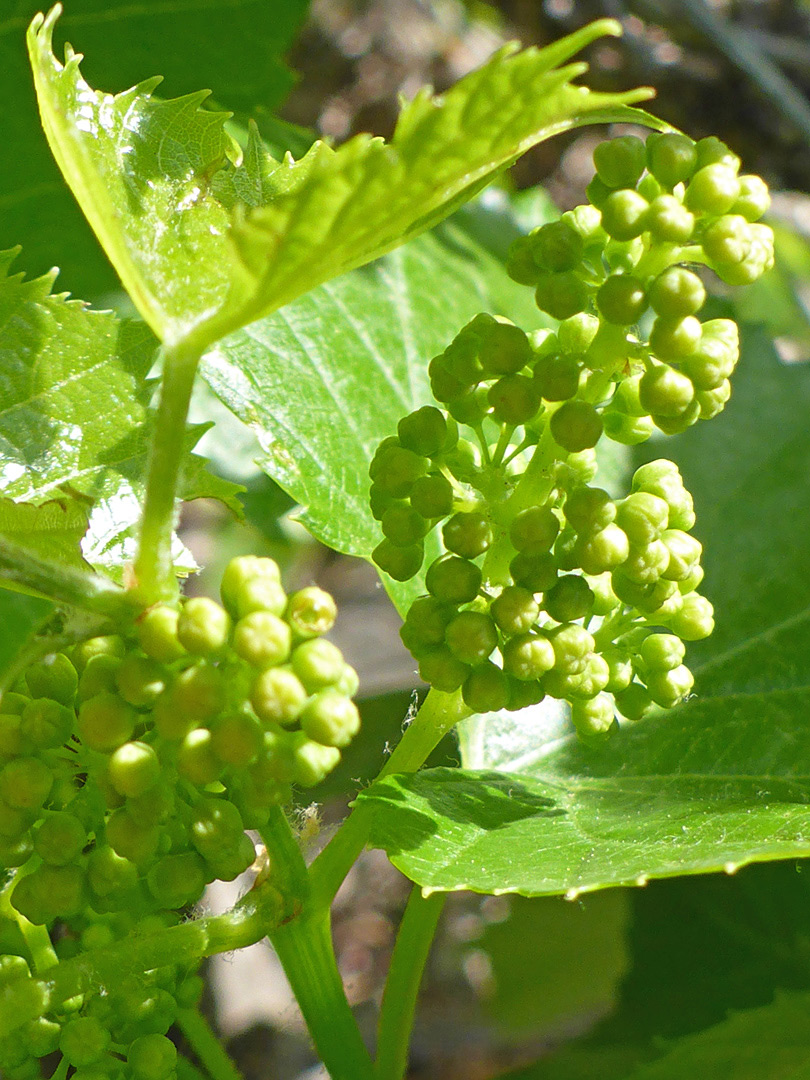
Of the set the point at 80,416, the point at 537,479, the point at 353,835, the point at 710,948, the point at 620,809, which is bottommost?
the point at 710,948

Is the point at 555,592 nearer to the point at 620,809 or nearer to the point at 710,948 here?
the point at 620,809

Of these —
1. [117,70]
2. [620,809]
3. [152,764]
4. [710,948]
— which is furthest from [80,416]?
[710,948]

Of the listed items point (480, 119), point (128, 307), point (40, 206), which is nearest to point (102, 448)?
point (480, 119)

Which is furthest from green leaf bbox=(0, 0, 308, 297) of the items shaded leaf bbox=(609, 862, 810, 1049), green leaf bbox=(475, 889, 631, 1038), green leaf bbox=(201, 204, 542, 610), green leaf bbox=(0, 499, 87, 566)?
green leaf bbox=(475, 889, 631, 1038)

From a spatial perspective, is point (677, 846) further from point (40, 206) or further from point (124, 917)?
point (40, 206)

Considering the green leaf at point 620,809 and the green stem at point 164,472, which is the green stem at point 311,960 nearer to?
the green leaf at point 620,809

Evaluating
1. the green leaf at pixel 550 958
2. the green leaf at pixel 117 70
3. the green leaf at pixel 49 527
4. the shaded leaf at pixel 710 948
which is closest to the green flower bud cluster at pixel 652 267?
the green leaf at pixel 49 527
